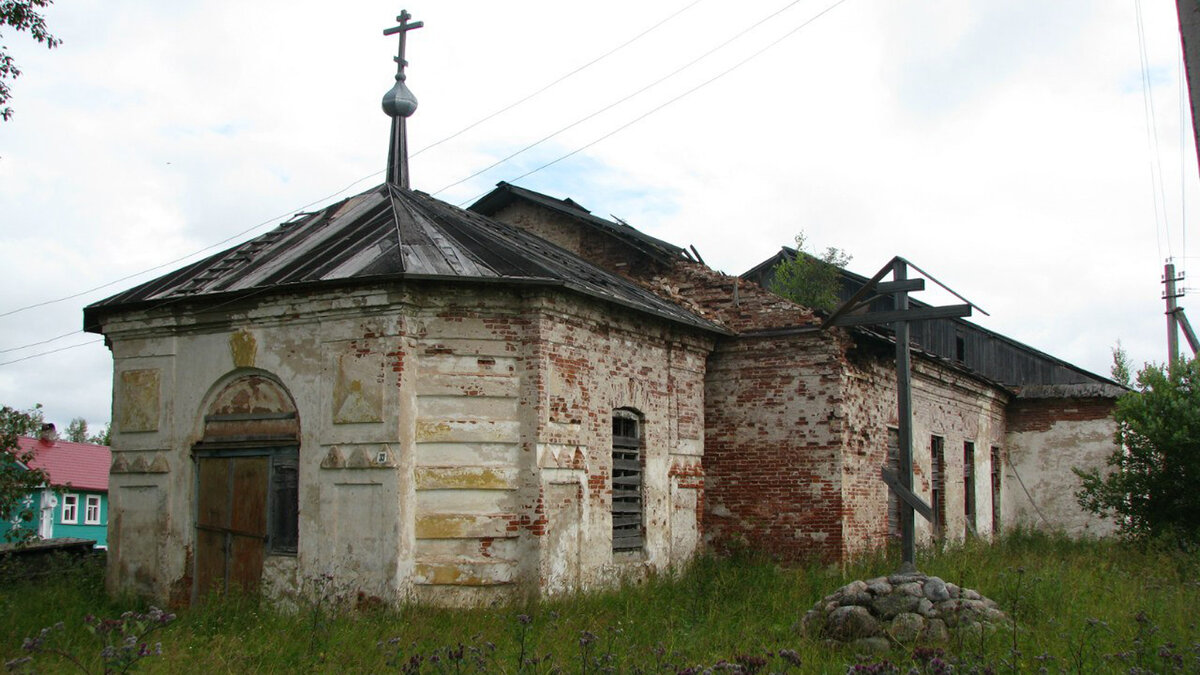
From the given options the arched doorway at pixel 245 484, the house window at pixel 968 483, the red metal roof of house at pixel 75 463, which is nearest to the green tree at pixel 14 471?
the arched doorway at pixel 245 484

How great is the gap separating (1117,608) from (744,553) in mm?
4853

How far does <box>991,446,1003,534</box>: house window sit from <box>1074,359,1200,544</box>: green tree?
127 inches

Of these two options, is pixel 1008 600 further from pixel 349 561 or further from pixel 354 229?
pixel 354 229

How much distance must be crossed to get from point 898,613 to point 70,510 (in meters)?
30.1

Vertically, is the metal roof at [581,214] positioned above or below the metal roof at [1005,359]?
above

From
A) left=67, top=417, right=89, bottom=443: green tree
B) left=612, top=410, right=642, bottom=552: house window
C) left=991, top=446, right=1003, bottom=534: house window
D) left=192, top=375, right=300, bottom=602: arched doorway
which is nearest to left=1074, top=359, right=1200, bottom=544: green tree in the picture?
left=991, top=446, right=1003, bottom=534: house window

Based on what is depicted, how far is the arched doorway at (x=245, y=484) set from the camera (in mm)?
10750

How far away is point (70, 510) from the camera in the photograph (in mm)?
31859

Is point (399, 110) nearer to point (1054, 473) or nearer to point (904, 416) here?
point (904, 416)

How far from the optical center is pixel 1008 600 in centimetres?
973

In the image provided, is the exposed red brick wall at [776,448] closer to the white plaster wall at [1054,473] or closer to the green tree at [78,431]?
the white plaster wall at [1054,473]

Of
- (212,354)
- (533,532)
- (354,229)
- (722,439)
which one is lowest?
(533,532)

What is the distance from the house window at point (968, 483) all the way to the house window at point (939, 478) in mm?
1222

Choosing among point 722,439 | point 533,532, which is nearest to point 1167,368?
point 722,439
